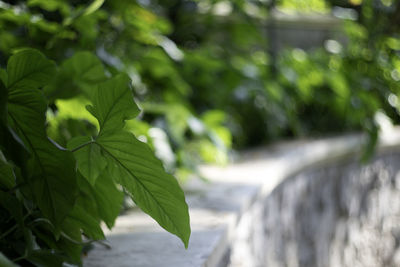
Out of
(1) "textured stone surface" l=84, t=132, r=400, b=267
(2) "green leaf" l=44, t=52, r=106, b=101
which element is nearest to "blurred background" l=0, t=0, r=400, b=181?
(2) "green leaf" l=44, t=52, r=106, b=101

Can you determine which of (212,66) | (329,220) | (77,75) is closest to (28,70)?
(77,75)

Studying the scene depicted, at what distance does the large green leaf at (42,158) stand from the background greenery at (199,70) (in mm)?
346

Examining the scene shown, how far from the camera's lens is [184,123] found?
61.6 inches

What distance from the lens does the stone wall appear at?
152 centimetres

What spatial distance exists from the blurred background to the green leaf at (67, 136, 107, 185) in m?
0.32

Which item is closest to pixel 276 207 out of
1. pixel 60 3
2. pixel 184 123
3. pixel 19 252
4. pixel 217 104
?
pixel 184 123

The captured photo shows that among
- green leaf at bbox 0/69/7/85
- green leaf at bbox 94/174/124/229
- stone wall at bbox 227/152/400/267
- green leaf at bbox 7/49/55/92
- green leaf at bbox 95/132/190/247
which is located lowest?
stone wall at bbox 227/152/400/267

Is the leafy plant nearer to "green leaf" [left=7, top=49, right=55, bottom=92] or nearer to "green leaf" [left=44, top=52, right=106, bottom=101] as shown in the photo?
"green leaf" [left=7, top=49, right=55, bottom=92]

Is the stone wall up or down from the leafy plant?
down

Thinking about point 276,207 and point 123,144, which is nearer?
point 123,144

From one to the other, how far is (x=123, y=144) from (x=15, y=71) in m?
0.14

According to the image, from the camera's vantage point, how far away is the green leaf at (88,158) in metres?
0.57

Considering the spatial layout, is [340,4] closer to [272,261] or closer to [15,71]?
[272,261]

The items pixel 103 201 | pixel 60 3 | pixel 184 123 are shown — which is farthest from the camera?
pixel 184 123
